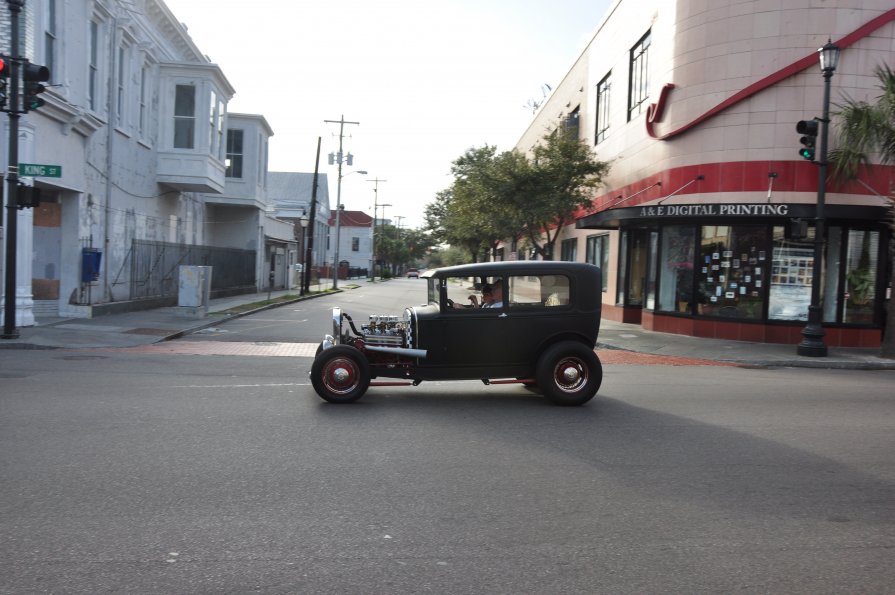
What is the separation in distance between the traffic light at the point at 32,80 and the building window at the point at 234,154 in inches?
860

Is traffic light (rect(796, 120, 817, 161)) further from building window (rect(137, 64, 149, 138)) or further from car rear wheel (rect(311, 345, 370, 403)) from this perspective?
building window (rect(137, 64, 149, 138))

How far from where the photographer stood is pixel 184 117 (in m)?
25.9

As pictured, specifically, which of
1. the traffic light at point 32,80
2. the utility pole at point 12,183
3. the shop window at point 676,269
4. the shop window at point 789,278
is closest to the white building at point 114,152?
the utility pole at point 12,183

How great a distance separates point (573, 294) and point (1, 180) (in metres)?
14.5

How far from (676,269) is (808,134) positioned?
531cm

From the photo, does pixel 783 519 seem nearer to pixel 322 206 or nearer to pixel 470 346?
pixel 470 346

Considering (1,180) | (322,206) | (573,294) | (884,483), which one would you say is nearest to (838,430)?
(884,483)

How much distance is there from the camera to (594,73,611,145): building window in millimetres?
27641

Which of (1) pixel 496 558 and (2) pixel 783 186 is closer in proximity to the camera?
(1) pixel 496 558

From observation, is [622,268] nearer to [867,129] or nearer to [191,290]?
[867,129]

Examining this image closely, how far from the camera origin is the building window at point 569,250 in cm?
3173

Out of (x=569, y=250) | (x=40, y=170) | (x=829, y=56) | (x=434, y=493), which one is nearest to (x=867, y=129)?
(x=829, y=56)

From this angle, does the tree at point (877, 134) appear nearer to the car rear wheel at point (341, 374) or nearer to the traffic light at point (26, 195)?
the car rear wheel at point (341, 374)

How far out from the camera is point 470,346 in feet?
30.5
